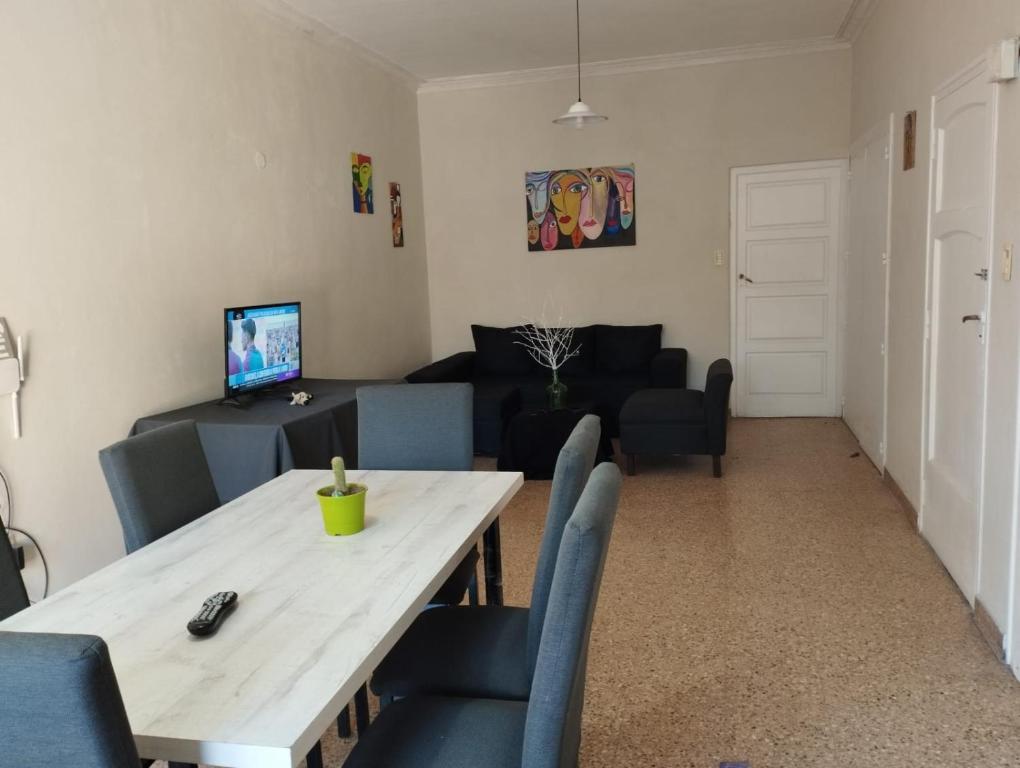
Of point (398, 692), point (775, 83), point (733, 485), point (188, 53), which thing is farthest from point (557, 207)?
point (398, 692)

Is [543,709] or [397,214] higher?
[397,214]

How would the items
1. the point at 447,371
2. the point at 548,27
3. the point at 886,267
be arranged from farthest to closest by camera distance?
the point at 447,371 → the point at 548,27 → the point at 886,267

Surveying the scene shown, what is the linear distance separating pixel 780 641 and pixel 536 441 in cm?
237

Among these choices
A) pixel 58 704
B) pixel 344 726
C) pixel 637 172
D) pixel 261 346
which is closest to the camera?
pixel 58 704

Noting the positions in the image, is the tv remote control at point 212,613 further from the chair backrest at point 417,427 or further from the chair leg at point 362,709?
the chair backrest at point 417,427

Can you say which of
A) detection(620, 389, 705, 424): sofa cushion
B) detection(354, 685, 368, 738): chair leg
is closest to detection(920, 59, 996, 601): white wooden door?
detection(620, 389, 705, 424): sofa cushion

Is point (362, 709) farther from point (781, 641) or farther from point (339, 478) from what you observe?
point (781, 641)

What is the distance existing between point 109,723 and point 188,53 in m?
3.76

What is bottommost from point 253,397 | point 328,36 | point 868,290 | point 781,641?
point 781,641

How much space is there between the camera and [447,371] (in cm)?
615

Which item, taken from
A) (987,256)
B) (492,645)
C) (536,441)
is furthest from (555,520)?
(536,441)

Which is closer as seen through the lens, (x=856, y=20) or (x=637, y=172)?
(x=856, y=20)

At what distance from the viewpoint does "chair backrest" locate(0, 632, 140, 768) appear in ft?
3.06

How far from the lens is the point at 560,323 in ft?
23.2
